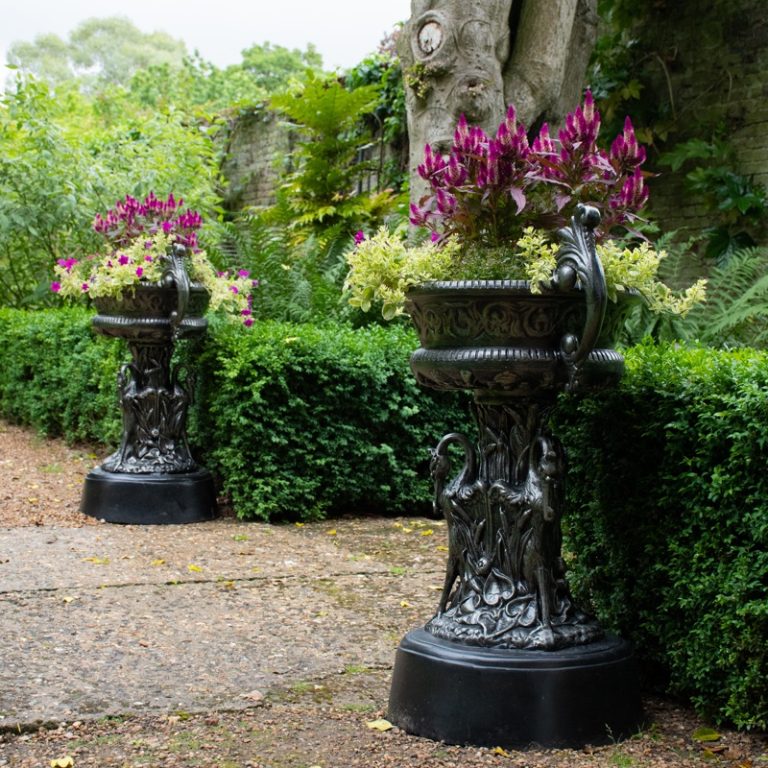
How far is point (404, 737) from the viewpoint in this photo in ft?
11.1

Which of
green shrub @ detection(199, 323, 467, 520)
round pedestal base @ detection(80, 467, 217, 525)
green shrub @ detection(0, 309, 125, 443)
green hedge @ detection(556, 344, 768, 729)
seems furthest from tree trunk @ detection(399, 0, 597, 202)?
green hedge @ detection(556, 344, 768, 729)

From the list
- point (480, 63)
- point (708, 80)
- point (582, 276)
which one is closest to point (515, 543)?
point (582, 276)

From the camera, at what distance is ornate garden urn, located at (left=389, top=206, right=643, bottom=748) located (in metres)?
3.26

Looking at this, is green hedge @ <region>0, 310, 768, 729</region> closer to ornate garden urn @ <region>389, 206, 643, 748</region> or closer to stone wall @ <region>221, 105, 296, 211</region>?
ornate garden urn @ <region>389, 206, 643, 748</region>

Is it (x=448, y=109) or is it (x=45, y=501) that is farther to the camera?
(x=448, y=109)

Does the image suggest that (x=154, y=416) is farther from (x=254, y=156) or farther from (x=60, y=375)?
(x=254, y=156)

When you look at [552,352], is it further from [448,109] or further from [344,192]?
[344,192]

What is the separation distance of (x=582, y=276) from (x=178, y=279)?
381cm

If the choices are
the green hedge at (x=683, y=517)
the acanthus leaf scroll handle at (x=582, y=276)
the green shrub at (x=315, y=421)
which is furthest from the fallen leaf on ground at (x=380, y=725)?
the green shrub at (x=315, y=421)

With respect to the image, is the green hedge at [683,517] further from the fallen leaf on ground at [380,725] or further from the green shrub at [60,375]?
the green shrub at [60,375]

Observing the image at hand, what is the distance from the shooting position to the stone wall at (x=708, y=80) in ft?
30.7

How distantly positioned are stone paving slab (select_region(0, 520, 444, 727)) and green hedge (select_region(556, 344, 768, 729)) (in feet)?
3.11

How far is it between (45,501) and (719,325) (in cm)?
446

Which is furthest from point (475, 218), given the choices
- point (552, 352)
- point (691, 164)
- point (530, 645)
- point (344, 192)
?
point (344, 192)
